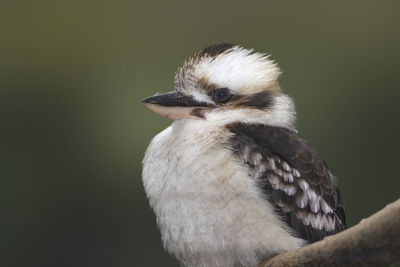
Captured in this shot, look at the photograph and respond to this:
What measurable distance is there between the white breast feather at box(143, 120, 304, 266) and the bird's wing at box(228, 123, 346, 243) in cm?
6

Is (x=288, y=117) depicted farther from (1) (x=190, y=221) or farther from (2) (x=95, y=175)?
(2) (x=95, y=175)

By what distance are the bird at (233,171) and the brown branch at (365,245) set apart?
0.43m

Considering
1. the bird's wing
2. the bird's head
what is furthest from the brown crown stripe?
the bird's wing

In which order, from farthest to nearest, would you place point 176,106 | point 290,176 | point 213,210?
point 176,106
point 290,176
point 213,210

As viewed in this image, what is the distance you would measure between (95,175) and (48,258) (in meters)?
0.60

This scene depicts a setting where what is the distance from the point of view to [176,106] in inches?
126

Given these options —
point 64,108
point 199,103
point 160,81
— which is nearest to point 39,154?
point 64,108

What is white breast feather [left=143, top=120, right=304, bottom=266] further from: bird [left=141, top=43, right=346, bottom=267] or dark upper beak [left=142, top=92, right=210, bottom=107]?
dark upper beak [left=142, top=92, right=210, bottom=107]

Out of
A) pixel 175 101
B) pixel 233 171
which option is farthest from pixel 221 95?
pixel 233 171

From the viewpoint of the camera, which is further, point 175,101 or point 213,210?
point 175,101

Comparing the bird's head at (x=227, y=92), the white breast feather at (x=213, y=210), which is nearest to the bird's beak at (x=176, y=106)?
the bird's head at (x=227, y=92)

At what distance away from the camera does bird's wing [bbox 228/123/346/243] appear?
2.97m

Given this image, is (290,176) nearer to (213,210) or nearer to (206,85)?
(213,210)

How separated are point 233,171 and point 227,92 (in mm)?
468
